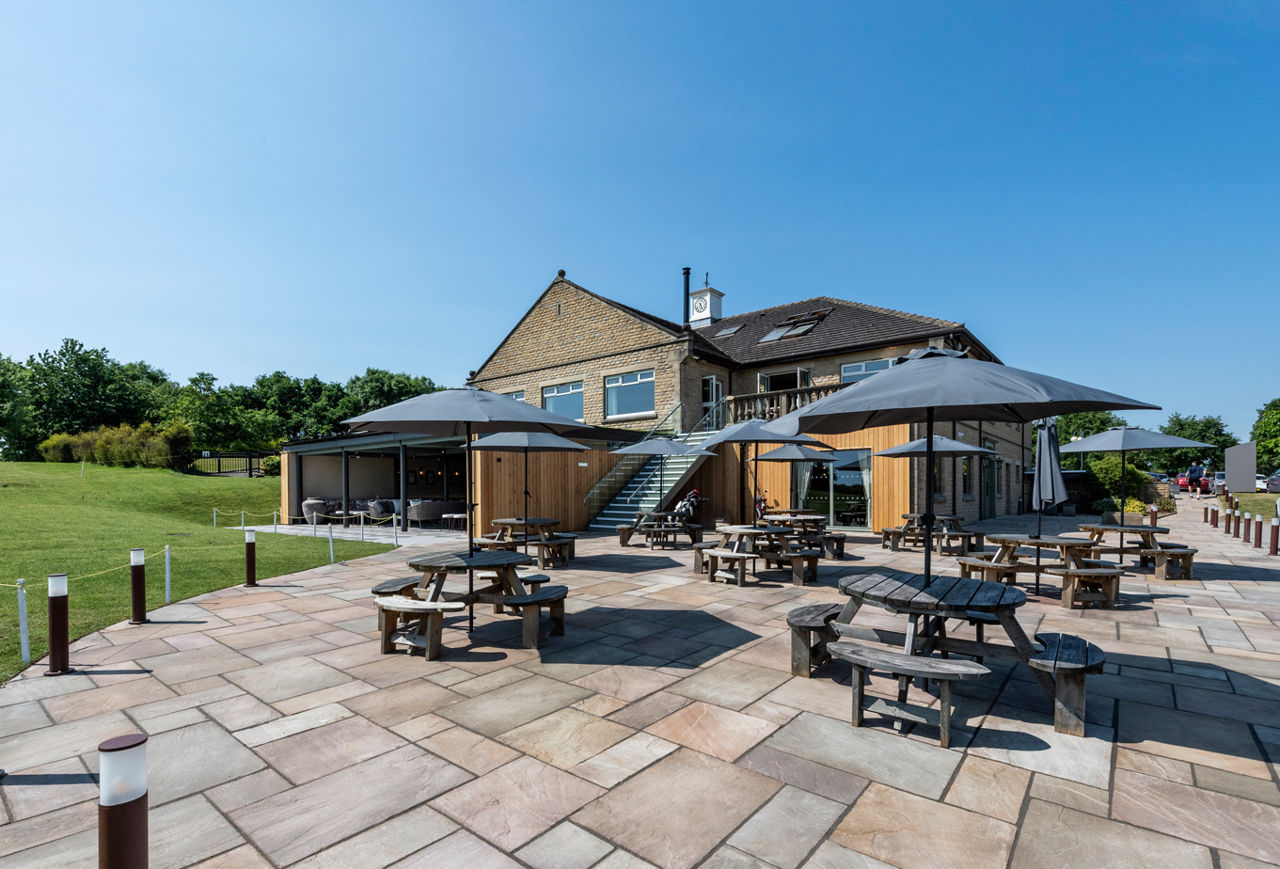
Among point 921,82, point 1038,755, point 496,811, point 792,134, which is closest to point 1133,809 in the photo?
point 1038,755

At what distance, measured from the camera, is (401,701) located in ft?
12.7

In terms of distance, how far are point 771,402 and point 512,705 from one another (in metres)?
14.6

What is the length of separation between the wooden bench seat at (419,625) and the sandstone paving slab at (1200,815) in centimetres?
423

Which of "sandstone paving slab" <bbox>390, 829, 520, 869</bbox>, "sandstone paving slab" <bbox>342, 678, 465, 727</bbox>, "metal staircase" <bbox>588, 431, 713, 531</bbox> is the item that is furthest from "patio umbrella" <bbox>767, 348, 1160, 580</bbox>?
"metal staircase" <bbox>588, 431, 713, 531</bbox>

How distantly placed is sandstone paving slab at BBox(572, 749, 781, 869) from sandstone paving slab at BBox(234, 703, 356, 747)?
1946mm

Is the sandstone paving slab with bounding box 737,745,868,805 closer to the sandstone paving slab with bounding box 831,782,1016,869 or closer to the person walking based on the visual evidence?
the sandstone paving slab with bounding box 831,782,1016,869

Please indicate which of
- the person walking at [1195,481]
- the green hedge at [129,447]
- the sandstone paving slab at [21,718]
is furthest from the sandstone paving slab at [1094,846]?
the person walking at [1195,481]

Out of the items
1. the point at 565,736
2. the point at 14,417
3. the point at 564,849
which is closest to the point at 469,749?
the point at 565,736

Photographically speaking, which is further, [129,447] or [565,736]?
[129,447]

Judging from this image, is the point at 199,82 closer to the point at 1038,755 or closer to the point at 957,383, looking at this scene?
the point at 957,383

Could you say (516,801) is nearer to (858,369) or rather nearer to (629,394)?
A: (858,369)

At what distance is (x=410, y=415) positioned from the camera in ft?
16.6

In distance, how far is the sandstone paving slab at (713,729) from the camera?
3184 millimetres

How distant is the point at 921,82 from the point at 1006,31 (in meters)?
1.49
